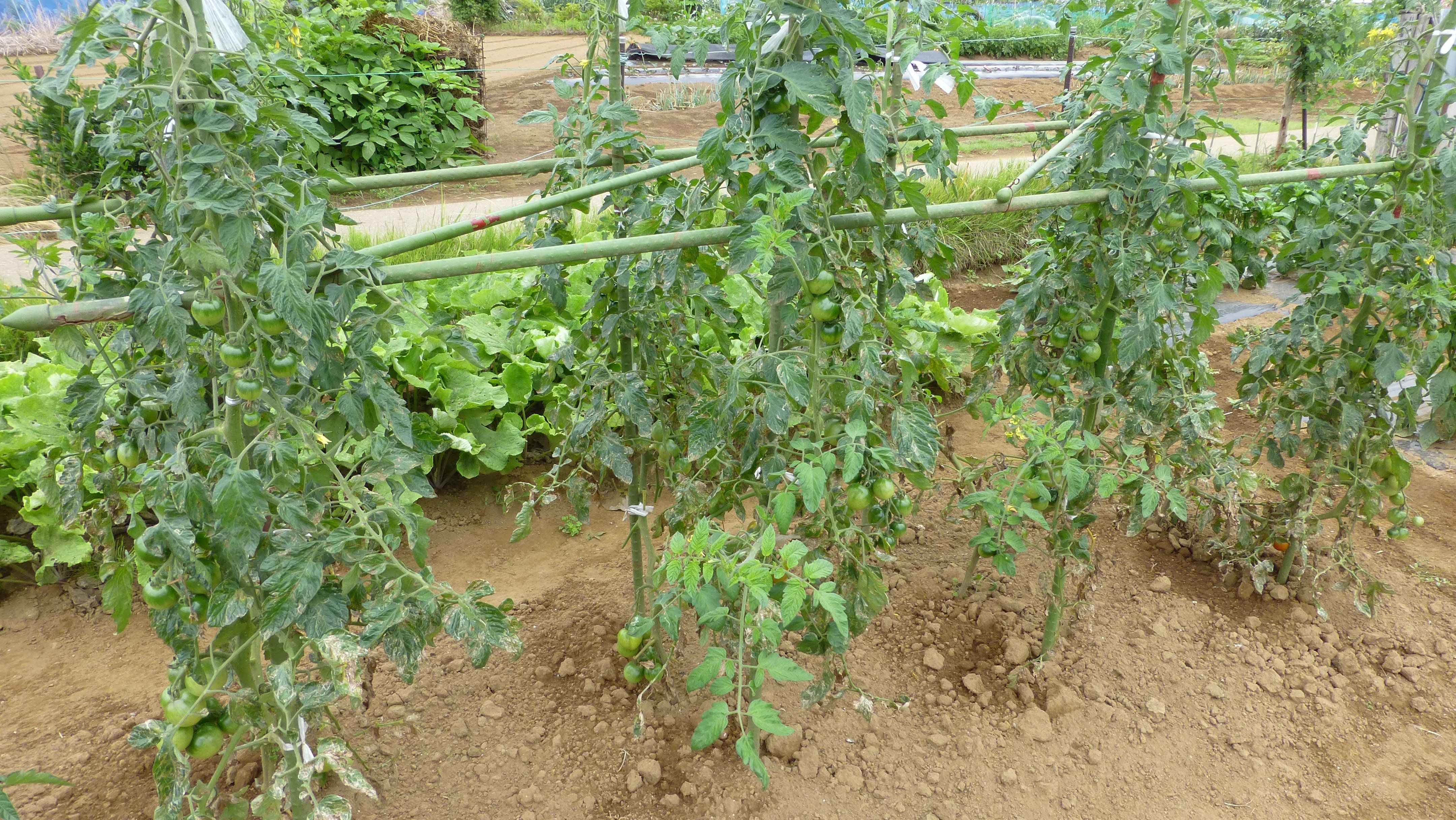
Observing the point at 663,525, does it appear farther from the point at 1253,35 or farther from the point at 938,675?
the point at 1253,35

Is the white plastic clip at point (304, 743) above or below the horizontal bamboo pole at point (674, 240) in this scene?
below

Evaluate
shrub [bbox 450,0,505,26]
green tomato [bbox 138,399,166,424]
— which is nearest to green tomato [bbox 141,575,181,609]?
green tomato [bbox 138,399,166,424]

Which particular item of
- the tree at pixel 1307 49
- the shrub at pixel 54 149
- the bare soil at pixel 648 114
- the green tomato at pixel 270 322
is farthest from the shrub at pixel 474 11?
the green tomato at pixel 270 322

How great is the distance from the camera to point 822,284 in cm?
153

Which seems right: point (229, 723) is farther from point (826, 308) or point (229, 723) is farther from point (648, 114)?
point (648, 114)

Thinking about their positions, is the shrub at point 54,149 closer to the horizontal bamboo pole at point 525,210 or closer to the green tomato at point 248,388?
the horizontal bamboo pole at point 525,210

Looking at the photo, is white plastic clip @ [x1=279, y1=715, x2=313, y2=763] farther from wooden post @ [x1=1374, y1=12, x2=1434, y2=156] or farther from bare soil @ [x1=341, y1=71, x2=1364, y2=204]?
bare soil @ [x1=341, y1=71, x2=1364, y2=204]

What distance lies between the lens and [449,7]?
13.5 metres

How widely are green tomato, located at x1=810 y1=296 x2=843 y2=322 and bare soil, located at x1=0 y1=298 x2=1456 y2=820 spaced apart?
93 centimetres

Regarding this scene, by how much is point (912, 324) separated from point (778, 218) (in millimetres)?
1393

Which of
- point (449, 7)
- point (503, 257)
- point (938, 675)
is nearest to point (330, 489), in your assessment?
point (503, 257)

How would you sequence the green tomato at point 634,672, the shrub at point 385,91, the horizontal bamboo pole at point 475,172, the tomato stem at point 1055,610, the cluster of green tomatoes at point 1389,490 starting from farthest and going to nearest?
the shrub at point 385,91 < the cluster of green tomatoes at point 1389,490 < the tomato stem at point 1055,610 < the green tomato at point 634,672 < the horizontal bamboo pole at point 475,172

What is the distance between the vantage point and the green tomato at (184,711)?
53.4 inches

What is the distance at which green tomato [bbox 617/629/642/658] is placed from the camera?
71.6 inches
